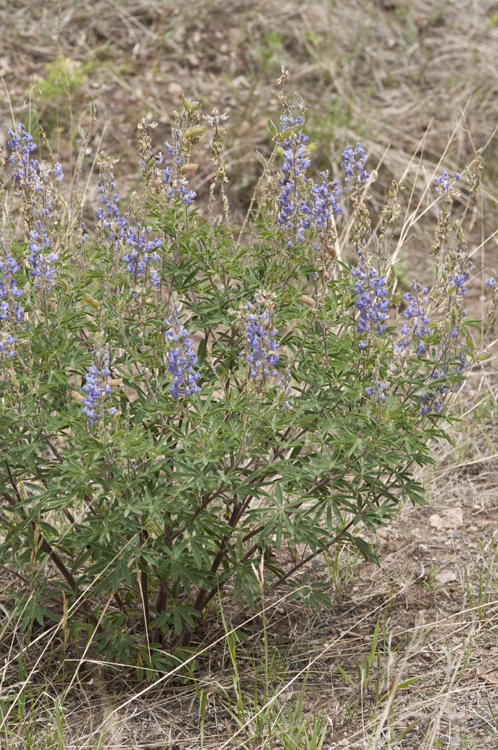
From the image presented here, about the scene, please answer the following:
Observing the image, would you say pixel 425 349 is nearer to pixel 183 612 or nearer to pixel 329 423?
pixel 329 423

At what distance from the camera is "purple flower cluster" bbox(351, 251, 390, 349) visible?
8.62 feet

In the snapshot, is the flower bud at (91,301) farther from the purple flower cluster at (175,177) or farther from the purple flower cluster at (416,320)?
the purple flower cluster at (416,320)

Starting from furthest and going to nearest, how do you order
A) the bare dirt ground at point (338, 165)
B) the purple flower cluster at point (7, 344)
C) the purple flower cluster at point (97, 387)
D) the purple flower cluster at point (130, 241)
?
1. the bare dirt ground at point (338, 165)
2. the purple flower cluster at point (130, 241)
3. the purple flower cluster at point (7, 344)
4. the purple flower cluster at point (97, 387)

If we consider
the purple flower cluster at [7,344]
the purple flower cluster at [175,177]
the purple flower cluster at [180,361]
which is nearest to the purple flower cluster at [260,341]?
the purple flower cluster at [180,361]

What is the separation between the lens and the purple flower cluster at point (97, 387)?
242 cm

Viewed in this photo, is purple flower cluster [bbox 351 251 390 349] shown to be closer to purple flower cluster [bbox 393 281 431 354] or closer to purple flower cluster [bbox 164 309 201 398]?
purple flower cluster [bbox 393 281 431 354]

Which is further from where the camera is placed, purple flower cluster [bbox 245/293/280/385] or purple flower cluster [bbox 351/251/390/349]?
purple flower cluster [bbox 351/251/390/349]

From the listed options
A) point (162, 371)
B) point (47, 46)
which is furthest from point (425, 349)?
point (47, 46)

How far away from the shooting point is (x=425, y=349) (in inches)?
115

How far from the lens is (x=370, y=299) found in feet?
8.61

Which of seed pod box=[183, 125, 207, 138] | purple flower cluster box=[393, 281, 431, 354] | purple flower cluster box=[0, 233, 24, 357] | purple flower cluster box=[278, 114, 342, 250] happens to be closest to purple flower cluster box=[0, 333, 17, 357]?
purple flower cluster box=[0, 233, 24, 357]

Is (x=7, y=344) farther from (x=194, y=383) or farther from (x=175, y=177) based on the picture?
(x=175, y=177)

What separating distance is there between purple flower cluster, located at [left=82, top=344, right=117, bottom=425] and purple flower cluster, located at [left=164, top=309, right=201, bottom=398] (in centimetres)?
19

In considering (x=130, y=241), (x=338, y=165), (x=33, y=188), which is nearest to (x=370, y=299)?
(x=130, y=241)
